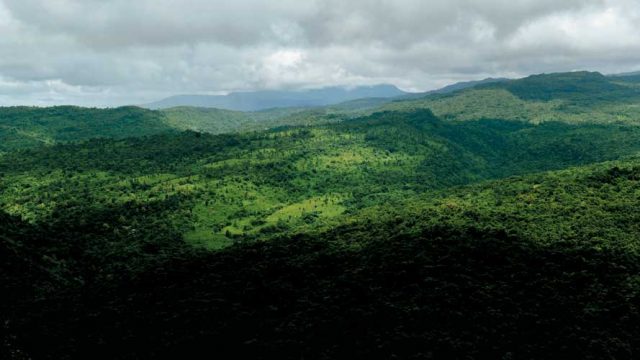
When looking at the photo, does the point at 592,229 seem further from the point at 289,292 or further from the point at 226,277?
the point at 226,277

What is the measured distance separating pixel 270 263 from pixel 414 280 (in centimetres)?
3268

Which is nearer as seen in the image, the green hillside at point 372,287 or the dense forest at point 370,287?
the dense forest at point 370,287

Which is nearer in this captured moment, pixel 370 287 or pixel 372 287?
pixel 372 287

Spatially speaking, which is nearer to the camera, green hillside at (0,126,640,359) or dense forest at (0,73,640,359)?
dense forest at (0,73,640,359)

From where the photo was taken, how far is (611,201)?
4756 inches

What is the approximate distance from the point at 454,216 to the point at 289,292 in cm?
5490

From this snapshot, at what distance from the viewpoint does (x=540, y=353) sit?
67.8 m

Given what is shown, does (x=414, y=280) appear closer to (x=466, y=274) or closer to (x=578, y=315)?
(x=466, y=274)

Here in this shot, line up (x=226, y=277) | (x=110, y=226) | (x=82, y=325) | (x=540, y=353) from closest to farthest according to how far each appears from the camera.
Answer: (x=540, y=353), (x=82, y=325), (x=226, y=277), (x=110, y=226)

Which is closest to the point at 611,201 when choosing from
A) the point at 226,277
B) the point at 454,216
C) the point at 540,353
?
the point at 454,216

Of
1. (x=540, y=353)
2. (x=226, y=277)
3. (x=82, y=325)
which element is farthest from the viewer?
(x=226, y=277)

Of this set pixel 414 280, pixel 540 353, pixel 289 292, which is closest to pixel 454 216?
pixel 414 280

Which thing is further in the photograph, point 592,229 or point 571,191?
point 571,191

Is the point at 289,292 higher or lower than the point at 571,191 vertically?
lower
